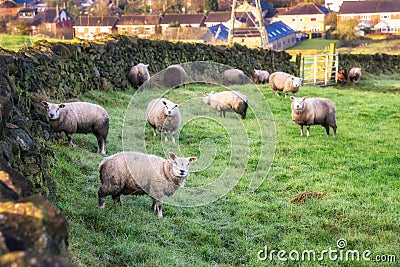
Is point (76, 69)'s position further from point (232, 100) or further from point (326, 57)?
point (326, 57)

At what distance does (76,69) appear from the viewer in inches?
458

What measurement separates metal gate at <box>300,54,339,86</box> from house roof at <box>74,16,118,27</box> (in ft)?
40.8

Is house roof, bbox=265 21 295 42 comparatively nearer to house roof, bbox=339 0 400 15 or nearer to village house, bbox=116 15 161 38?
house roof, bbox=339 0 400 15

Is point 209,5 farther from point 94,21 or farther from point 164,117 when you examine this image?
point 164,117

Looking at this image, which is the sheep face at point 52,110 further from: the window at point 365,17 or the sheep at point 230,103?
the window at point 365,17

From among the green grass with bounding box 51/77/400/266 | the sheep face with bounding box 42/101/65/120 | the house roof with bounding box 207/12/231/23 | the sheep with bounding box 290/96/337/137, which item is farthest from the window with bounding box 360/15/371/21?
the sheep face with bounding box 42/101/65/120

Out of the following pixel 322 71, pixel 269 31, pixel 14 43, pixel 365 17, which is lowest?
pixel 322 71

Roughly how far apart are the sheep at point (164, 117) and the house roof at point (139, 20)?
22.8 m

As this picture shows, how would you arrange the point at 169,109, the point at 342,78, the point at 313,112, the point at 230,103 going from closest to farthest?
the point at 169,109 < the point at 313,112 < the point at 230,103 < the point at 342,78

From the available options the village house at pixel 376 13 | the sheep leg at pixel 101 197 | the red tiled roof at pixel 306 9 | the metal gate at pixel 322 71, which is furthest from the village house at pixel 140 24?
the sheep leg at pixel 101 197

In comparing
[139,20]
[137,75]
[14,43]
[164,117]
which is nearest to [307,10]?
[139,20]

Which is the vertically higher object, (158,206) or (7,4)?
(7,4)

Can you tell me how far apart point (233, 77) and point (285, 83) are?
A: 5.59ft

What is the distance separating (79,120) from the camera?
791cm
